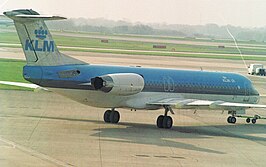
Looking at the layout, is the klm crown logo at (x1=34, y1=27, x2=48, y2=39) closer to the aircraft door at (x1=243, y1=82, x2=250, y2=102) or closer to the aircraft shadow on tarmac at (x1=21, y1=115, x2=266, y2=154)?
the aircraft shadow on tarmac at (x1=21, y1=115, x2=266, y2=154)

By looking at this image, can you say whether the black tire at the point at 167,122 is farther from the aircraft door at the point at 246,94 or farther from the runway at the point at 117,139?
the aircraft door at the point at 246,94

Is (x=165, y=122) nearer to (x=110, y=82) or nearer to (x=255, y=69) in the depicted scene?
(x=110, y=82)

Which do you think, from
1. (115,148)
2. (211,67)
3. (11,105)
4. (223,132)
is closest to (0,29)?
(11,105)

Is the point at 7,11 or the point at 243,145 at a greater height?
the point at 7,11

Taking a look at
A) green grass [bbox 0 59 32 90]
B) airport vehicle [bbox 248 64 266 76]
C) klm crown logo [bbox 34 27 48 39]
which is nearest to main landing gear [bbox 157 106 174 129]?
klm crown logo [bbox 34 27 48 39]

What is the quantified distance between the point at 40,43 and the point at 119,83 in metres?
4.25

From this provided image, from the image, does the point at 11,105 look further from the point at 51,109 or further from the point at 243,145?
the point at 243,145

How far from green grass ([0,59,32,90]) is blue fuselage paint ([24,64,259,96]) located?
18.1m

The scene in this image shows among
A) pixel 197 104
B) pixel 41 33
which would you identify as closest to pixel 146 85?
pixel 197 104

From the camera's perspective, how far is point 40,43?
3059cm

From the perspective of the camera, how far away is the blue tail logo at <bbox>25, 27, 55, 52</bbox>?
3033 cm

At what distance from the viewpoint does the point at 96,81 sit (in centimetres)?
3072

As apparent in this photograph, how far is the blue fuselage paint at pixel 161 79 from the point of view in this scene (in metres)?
30.4

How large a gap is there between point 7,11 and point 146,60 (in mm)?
57099
